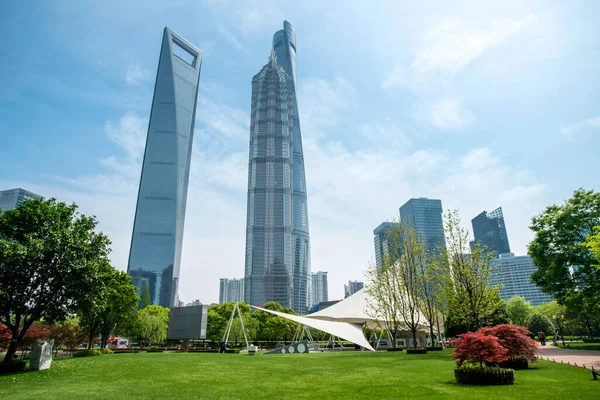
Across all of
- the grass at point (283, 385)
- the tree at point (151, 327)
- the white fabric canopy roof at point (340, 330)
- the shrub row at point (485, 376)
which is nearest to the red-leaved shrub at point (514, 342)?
the grass at point (283, 385)

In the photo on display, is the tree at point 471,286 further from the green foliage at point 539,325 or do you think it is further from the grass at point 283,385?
the green foliage at point 539,325

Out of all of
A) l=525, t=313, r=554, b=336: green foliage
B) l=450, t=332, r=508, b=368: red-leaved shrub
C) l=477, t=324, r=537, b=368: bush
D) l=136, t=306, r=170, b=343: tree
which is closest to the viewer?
l=450, t=332, r=508, b=368: red-leaved shrub

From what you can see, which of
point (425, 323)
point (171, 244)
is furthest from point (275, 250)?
point (425, 323)

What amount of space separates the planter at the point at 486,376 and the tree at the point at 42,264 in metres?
21.5

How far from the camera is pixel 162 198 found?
180 m

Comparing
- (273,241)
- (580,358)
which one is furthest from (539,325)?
(273,241)

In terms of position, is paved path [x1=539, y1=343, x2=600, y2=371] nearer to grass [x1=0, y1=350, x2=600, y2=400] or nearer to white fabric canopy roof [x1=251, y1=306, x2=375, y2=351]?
grass [x1=0, y1=350, x2=600, y2=400]

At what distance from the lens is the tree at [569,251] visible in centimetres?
2872

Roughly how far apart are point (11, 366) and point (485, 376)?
75.1 ft

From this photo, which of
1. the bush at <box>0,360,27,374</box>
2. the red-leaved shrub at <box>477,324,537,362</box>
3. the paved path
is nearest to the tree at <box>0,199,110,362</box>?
the bush at <box>0,360,27,374</box>

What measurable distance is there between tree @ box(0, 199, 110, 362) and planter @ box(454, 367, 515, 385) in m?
21.5

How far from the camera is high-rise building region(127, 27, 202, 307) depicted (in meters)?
176

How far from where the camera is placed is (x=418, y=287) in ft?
114

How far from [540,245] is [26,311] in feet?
134
